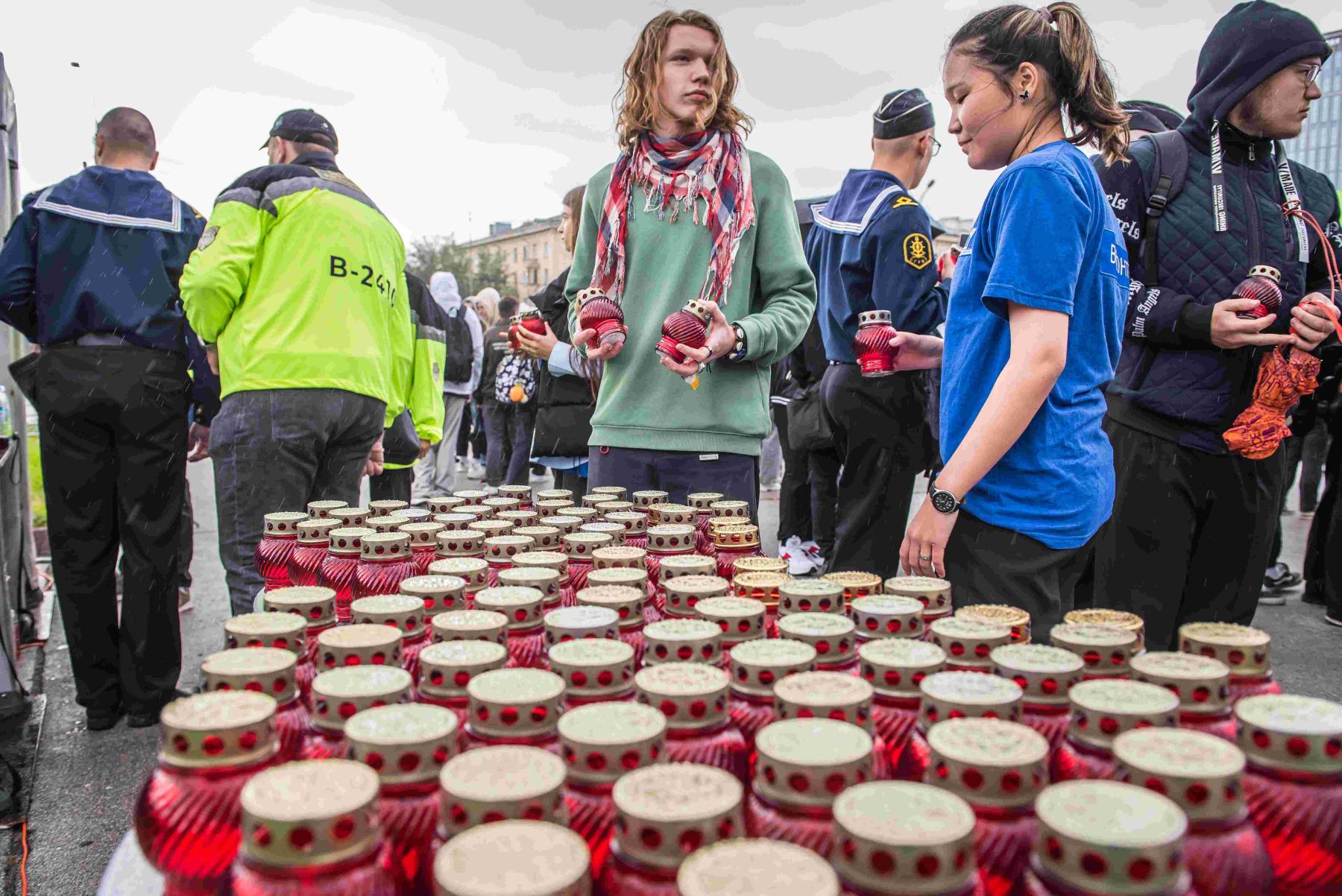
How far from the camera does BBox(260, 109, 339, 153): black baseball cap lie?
3.60 metres

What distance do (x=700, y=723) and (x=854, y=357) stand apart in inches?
129

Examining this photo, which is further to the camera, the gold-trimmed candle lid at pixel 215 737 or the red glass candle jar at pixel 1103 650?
the red glass candle jar at pixel 1103 650

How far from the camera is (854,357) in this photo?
397 cm

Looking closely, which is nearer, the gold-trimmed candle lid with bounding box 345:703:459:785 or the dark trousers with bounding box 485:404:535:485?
the gold-trimmed candle lid with bounding box 345:703:459:785

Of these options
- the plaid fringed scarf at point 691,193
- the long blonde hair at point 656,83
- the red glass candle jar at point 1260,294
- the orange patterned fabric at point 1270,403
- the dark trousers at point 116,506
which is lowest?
the dark trousers at point 116,506

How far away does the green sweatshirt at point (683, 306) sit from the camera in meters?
2.63

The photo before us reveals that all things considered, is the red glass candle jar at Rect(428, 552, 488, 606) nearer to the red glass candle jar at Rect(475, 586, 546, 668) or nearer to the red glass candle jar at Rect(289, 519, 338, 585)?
the red glass candle jar at Rect(475, 586, 546, 668)

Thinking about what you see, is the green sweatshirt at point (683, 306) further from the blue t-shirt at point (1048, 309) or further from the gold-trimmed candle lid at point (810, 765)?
the gold-trimmed candle lid at point (810, 765)

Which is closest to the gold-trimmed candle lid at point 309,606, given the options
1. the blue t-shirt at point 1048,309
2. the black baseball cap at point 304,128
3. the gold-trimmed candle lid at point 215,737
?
the gold-trimmed candle lid at point 215,737

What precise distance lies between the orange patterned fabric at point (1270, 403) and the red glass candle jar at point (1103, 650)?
1.89 metres

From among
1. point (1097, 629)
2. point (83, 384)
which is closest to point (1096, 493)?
point (1097, 629)

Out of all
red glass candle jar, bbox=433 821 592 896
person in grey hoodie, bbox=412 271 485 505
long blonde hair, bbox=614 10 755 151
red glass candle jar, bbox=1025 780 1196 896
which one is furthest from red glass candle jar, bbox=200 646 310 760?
person in grey hoodie, bbox=412 271 485 505

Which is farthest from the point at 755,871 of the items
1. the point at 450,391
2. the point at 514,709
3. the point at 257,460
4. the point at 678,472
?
→ the point at 450,391

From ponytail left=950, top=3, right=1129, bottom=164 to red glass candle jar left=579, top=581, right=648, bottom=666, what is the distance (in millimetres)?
1455
